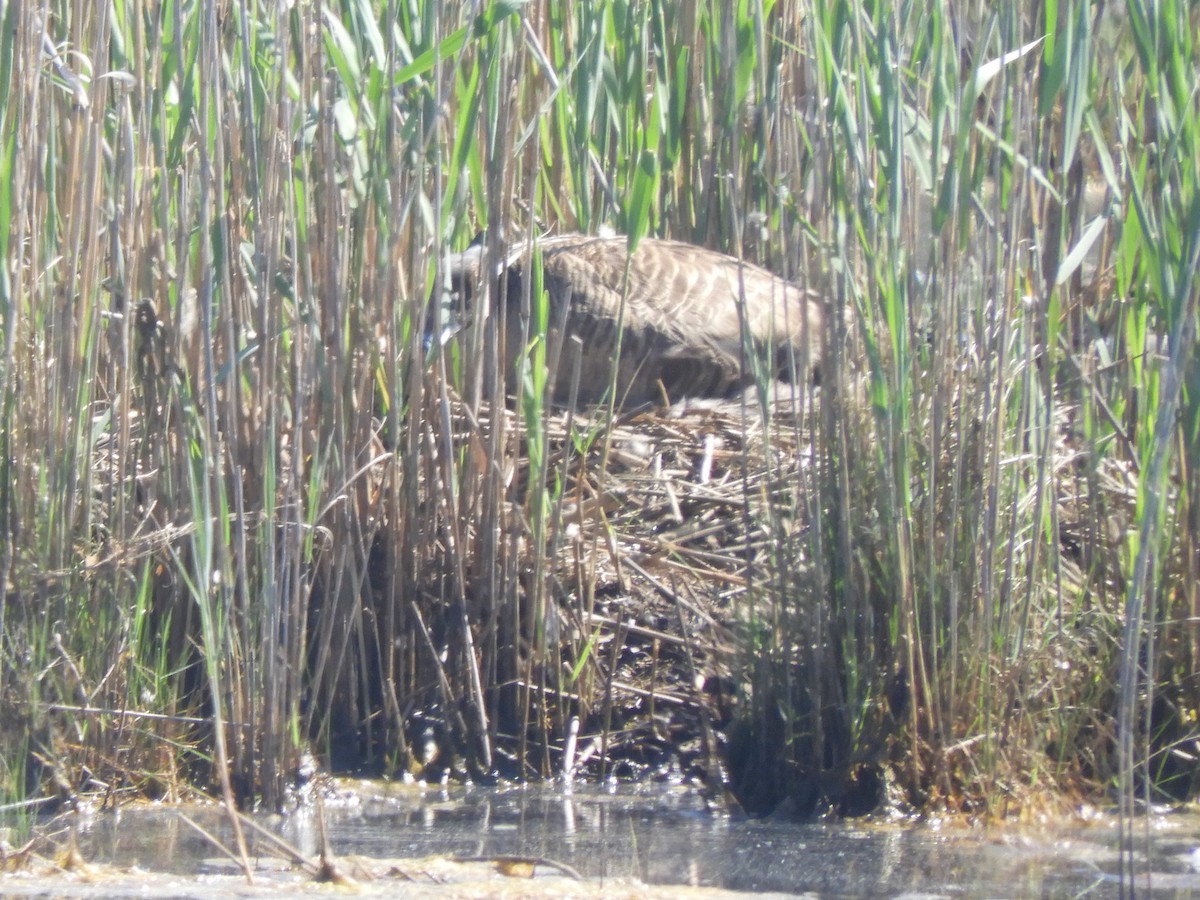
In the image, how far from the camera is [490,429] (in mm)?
3309

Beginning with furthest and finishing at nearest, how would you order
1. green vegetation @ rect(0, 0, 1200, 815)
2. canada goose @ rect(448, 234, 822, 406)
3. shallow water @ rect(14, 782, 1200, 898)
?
canada goose @ rect(448, 234, 822, 406), green vegetation @ rect(0, 0, 1200, 815), shallow water @ rect(14, 782, 1200, 898)

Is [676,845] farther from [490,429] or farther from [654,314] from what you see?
[654,314]

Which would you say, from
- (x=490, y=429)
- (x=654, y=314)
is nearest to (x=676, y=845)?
(x=490, y=429)

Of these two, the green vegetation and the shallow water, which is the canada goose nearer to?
the green vegetation

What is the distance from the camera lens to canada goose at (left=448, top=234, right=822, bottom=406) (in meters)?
4.54

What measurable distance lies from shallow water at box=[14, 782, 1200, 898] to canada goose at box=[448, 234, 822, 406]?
159 cm

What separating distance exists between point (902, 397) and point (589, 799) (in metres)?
1.08

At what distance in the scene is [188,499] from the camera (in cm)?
317

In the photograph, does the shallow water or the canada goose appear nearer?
the shallow water

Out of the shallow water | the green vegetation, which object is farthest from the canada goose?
the shallow water

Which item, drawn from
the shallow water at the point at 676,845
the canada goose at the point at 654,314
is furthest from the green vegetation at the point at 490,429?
the canada goose at the point at 654,314

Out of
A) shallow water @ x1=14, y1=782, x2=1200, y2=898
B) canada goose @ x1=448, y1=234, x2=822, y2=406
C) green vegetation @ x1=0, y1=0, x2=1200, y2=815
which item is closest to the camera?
shallow water @ x1=14, y1=782, x2=1200, y2=898

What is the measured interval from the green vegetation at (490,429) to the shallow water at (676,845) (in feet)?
0.33

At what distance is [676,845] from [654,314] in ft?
6.56
